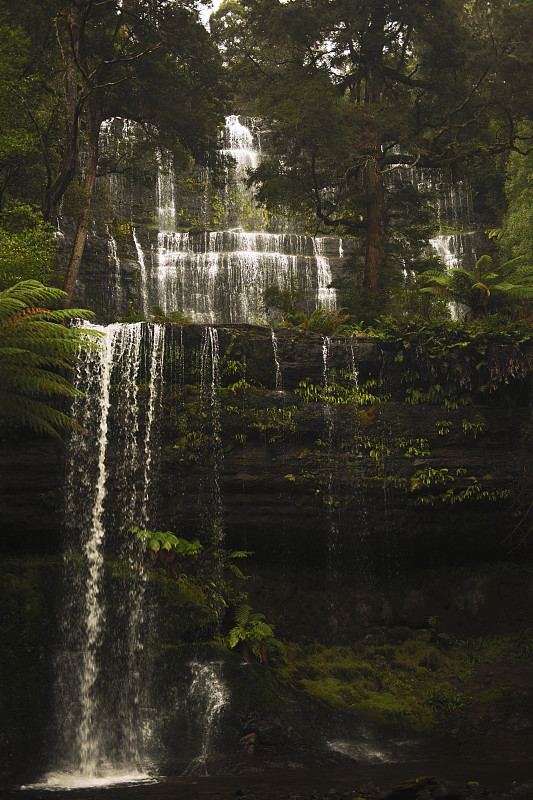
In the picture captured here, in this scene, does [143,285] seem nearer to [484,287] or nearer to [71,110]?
[71,110]

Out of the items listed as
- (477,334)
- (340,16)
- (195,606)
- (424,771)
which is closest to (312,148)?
(340,16)

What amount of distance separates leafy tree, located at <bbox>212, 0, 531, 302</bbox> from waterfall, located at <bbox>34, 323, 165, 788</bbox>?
7399mm

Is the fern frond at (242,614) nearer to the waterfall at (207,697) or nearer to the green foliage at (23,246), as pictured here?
the waterfall at (207,697)

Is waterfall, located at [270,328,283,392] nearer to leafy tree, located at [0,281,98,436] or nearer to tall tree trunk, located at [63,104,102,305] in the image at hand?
leafy tree, located at [0,281,98,436]

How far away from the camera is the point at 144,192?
25797 millimetres

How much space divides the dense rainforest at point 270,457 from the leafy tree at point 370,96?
0.09 metres

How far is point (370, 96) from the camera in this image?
60.4 feet

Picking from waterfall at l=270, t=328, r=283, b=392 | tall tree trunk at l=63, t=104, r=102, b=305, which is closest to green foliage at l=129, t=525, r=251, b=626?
waterfall at l=270, t=328, r=283, b=392

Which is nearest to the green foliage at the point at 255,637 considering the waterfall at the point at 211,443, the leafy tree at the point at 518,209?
the waterfall at the point at 211,443

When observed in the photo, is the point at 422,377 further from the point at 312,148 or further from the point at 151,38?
the point at 151,38

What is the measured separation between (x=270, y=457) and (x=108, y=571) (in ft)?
12.1

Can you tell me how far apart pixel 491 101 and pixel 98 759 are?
17.7m

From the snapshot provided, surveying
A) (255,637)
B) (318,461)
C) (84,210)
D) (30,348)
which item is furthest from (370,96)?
(255,637)

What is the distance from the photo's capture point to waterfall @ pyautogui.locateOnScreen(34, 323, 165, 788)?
9.00 meters
